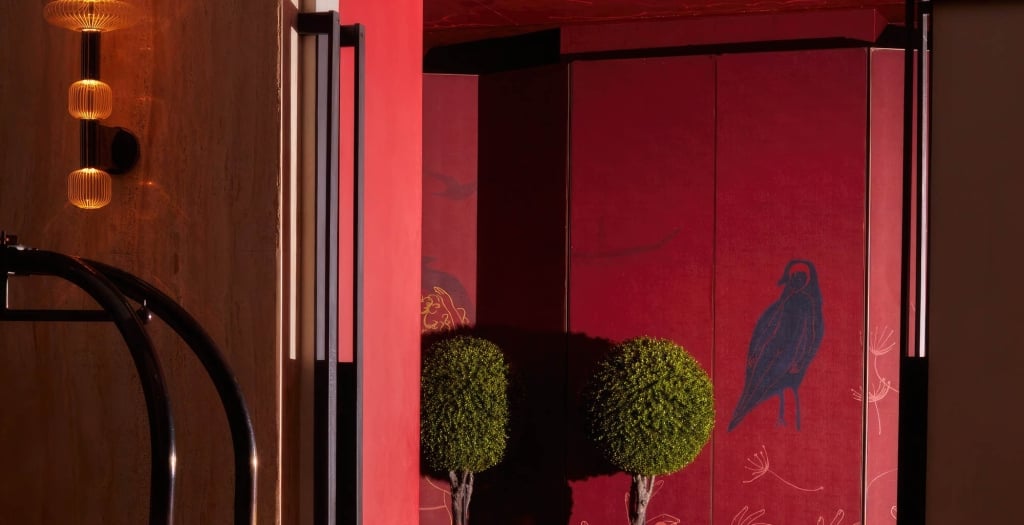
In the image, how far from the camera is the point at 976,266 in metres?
2.01

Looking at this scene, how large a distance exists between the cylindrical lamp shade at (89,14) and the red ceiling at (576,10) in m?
2.12

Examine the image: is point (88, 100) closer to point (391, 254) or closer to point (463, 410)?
point (391, 254)

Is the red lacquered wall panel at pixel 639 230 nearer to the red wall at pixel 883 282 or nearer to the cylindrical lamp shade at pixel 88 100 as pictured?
the red wall at pixel 883 282

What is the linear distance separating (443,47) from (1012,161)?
3.59 metres

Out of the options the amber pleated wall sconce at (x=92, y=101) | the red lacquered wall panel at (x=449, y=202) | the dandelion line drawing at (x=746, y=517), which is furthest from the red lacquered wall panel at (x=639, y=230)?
the amber pleated wall sconce at (x=92, y=101)

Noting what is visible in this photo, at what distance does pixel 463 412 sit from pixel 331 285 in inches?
75.1

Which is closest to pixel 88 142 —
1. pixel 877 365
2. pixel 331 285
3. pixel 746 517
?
pixel 331 285

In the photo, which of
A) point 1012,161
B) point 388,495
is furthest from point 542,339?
point 1012,161

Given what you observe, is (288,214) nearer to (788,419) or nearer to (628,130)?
(628,130)

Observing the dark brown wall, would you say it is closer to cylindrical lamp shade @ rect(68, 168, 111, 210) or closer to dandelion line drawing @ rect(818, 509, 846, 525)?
cylindrical lamp shade @ rect(68, 168, 111, 210)

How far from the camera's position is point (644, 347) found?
4.11m

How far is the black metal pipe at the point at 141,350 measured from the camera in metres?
1.49

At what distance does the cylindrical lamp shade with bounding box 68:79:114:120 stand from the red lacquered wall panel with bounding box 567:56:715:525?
268 cm

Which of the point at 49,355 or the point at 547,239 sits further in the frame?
the point at 547,239
